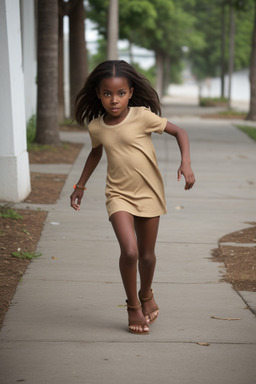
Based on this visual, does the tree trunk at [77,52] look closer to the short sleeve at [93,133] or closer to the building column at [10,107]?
the building column at [10,107]

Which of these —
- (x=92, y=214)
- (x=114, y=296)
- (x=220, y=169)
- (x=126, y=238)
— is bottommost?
(x=220, y=169)

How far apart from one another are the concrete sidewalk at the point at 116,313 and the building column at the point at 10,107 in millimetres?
600

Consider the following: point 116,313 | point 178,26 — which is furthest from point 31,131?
point 178,26

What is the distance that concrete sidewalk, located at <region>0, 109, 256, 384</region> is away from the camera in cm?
404

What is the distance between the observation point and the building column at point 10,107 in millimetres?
8773

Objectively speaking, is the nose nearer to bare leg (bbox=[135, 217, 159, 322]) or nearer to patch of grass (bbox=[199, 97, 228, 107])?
bare leg (bbox=[135, 217, 159, 322])

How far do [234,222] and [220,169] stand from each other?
4680 millimetres

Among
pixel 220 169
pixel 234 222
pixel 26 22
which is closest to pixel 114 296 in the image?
pixel 234 222

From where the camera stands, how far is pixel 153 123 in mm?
4633

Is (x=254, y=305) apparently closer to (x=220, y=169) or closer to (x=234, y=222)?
(x=234, y=222)

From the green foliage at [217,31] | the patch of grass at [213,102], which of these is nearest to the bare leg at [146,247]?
the patch of grass at [213,102]

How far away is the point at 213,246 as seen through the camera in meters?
7.34

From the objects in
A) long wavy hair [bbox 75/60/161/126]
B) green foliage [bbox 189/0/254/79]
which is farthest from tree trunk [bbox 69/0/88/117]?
green foliage [bbox 189/0/254/79]

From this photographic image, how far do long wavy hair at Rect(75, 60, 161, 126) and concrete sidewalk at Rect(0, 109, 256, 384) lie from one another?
1358mm
